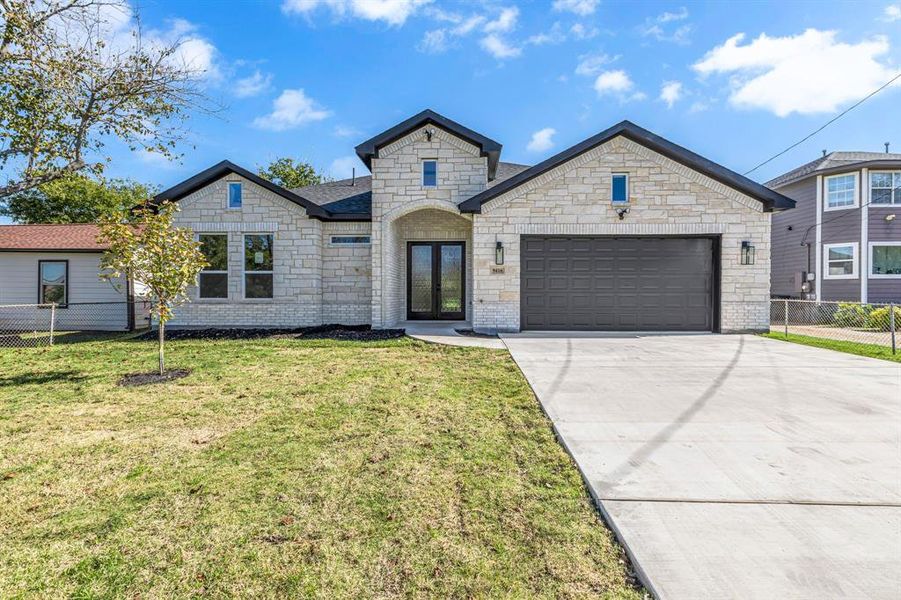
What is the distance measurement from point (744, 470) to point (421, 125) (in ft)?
34.4

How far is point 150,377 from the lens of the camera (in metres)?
6.55

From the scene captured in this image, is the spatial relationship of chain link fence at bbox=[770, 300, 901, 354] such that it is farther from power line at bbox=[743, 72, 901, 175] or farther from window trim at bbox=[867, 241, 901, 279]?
power line at bbox=[743, 72, 901, 175]

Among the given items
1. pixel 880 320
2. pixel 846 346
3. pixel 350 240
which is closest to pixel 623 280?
pixel 846 346

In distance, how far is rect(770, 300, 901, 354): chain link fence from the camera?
1010 cm

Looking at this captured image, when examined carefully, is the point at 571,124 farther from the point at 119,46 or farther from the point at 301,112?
the point at 119,46

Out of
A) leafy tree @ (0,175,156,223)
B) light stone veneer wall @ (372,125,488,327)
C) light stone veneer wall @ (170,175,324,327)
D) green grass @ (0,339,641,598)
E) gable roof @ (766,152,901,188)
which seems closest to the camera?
green grass @ (0,339,641,598)

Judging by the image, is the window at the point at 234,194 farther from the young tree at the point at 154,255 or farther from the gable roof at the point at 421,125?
the young tree at the point at 154,255

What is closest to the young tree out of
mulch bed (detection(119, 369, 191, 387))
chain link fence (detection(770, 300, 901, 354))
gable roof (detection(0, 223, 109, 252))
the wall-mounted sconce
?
mulch bed (detection(119, 369, 191, 387))

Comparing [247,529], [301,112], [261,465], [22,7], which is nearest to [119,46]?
[22,7]

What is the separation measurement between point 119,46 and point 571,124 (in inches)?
553

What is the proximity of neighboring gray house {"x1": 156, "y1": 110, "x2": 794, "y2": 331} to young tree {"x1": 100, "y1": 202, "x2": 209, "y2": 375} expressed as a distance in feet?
17.3

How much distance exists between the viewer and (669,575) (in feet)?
6.91

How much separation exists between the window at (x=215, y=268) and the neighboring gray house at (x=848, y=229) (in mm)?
21386

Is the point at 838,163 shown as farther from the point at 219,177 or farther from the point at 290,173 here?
the point at 290,173
